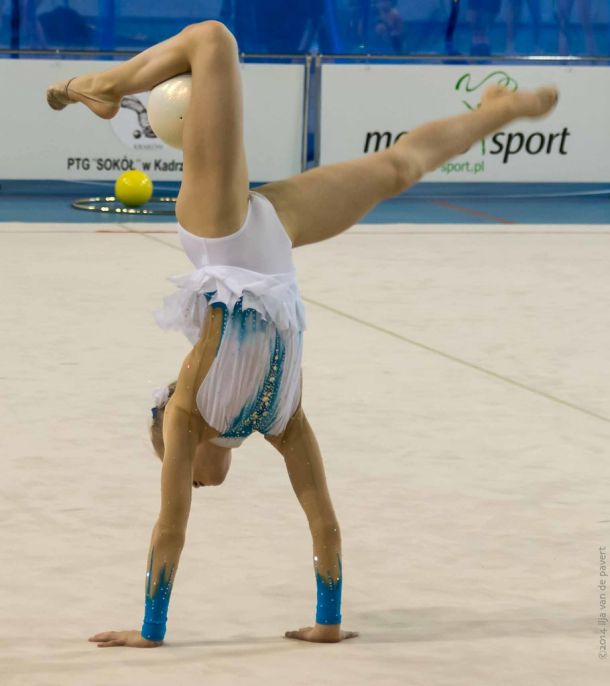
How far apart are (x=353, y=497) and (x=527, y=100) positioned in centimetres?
147

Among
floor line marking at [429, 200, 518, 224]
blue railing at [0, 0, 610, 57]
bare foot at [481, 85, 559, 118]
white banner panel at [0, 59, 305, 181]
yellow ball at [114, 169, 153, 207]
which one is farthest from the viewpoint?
blue railing at [0, 0, 610, 57]

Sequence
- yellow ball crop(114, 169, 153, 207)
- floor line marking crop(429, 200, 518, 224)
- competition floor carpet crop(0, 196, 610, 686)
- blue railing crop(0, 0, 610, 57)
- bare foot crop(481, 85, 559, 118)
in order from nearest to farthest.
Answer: competition floor carpet crop(0, 196, 610, 686) → bare foot crop(481, 85, 559, 118) → yellow ball crop(114, 169, 153, 207) → floor line marking crop(429, 200, 518, 224) → blue railing crop(0, 0, 610, 57)

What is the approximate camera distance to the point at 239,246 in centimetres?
322

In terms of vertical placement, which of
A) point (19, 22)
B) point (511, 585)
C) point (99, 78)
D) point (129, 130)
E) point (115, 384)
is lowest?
point (511, 585)

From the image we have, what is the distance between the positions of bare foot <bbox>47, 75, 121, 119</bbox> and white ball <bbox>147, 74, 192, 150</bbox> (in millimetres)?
147

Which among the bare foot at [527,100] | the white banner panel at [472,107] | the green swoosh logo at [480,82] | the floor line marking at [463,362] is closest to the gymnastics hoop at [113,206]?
the white banner panel at [472,107]

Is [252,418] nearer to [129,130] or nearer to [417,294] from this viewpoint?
[417,294]

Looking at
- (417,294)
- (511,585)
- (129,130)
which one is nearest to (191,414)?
(511,585)

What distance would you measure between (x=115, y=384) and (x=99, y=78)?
274 centimetres

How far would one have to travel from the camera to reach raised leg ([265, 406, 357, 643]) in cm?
334

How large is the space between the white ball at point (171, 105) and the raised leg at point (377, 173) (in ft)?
0.82

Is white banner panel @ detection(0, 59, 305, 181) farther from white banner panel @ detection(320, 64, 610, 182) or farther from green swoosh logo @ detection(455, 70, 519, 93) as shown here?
green swoosh logo @ detection(455, 70, 519, 93)

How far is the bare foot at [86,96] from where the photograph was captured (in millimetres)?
3369

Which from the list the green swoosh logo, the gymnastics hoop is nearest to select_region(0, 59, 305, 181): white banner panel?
the gymnastics hoop
